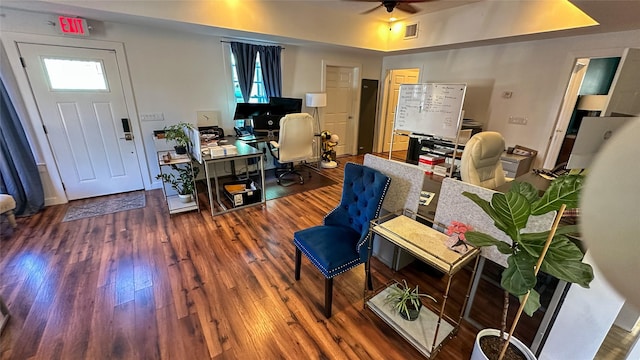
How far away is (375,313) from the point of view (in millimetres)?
1815

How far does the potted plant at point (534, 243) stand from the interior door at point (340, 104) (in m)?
4.72

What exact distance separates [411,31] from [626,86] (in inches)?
126

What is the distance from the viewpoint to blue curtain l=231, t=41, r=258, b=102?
13.4 ft

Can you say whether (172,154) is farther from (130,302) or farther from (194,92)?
(130,302)

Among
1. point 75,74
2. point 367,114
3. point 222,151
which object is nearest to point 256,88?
point 222,151

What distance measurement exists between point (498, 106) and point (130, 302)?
547 centimetres

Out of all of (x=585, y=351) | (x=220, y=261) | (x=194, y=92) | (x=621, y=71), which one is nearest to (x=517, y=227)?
(x=585, y=351)

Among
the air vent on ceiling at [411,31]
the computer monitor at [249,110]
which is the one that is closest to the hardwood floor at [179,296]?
the computer monitor at [249,110]

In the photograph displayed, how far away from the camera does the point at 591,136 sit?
1577 millimetres

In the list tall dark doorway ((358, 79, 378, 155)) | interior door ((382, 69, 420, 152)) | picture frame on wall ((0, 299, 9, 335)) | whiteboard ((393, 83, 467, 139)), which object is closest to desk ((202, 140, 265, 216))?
picture frame on wall ((0, 299, 9, 335))

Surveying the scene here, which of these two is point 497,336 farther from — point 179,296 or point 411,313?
point 179,296

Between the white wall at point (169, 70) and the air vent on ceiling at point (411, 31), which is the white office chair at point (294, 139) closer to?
the white wall at point (169, 70)

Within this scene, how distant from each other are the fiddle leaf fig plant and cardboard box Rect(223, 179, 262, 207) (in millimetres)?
2840

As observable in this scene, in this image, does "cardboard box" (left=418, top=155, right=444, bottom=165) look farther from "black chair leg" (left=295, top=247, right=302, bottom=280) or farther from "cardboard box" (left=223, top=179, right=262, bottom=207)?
"black chair leg" (left=295, top=247, right=302, bottom=280)
